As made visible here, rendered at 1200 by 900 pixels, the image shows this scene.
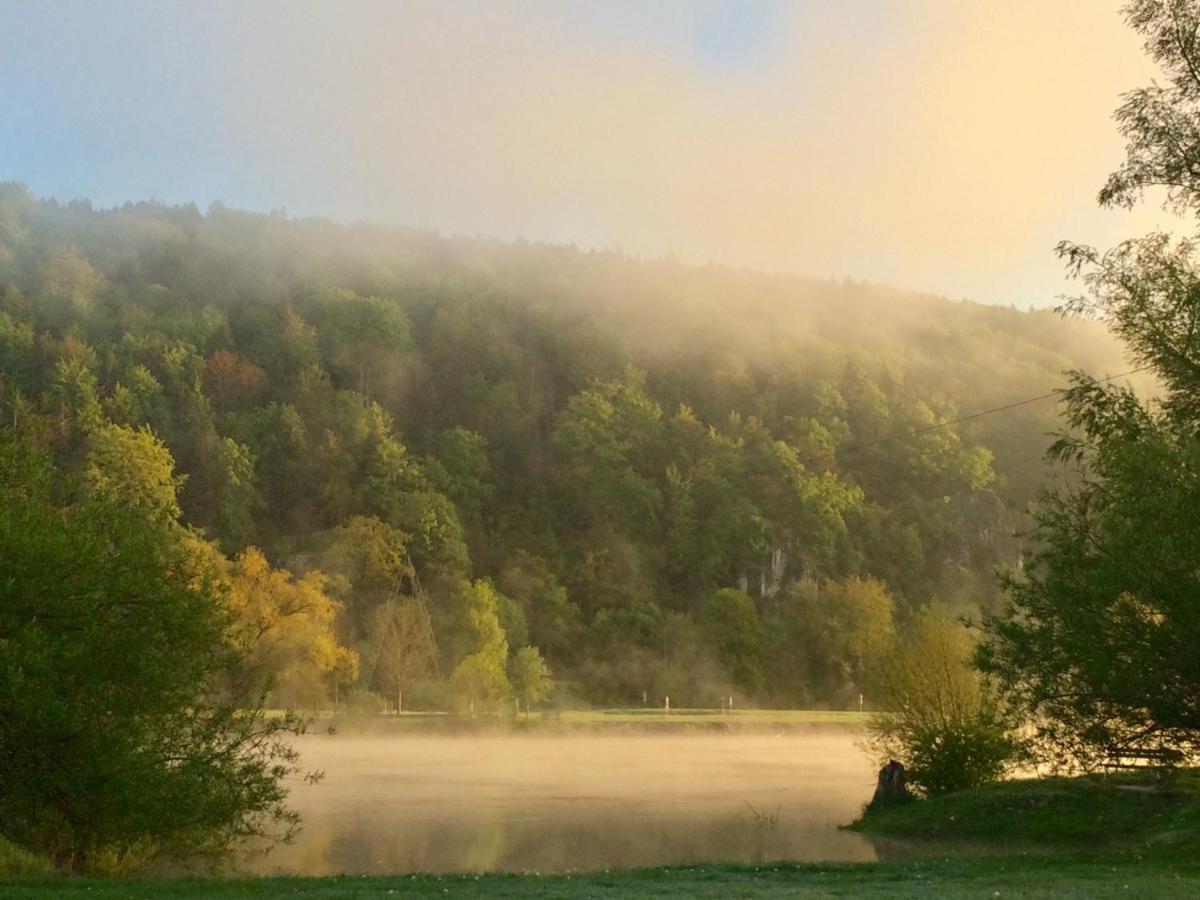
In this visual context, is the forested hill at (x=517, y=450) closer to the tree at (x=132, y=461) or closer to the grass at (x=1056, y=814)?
the tree at (x=132, y=461)

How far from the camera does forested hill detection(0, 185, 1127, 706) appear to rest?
104 metres

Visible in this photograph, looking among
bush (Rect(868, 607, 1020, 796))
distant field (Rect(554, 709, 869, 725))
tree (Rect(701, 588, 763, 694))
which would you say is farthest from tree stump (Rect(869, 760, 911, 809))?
tree (Rect(701, 588, 763, 694))

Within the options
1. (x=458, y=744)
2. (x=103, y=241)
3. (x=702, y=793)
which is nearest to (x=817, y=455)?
(x=458, y=744)

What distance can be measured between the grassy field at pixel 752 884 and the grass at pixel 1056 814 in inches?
239

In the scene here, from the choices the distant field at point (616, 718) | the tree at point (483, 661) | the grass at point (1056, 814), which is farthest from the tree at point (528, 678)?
the grass at point (1056, 814)

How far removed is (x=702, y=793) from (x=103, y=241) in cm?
14634

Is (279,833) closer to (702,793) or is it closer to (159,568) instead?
(159,568)

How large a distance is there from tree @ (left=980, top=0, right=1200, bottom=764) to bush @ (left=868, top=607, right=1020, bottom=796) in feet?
24.5

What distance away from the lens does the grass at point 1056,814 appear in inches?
939

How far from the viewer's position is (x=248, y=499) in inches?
4683

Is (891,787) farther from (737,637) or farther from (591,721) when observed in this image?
(737,637)

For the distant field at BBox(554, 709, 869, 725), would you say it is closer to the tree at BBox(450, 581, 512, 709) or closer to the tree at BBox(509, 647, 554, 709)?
the tree at BBox(509, 647, 554, 709)

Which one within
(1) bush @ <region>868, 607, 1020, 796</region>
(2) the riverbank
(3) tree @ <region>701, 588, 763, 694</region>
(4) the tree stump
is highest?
(3) tree @ <region>701, 588, 763, 694</region>

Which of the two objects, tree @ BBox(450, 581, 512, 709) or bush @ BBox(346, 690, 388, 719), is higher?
tree @ BBox(450, 581, 512, 709)
